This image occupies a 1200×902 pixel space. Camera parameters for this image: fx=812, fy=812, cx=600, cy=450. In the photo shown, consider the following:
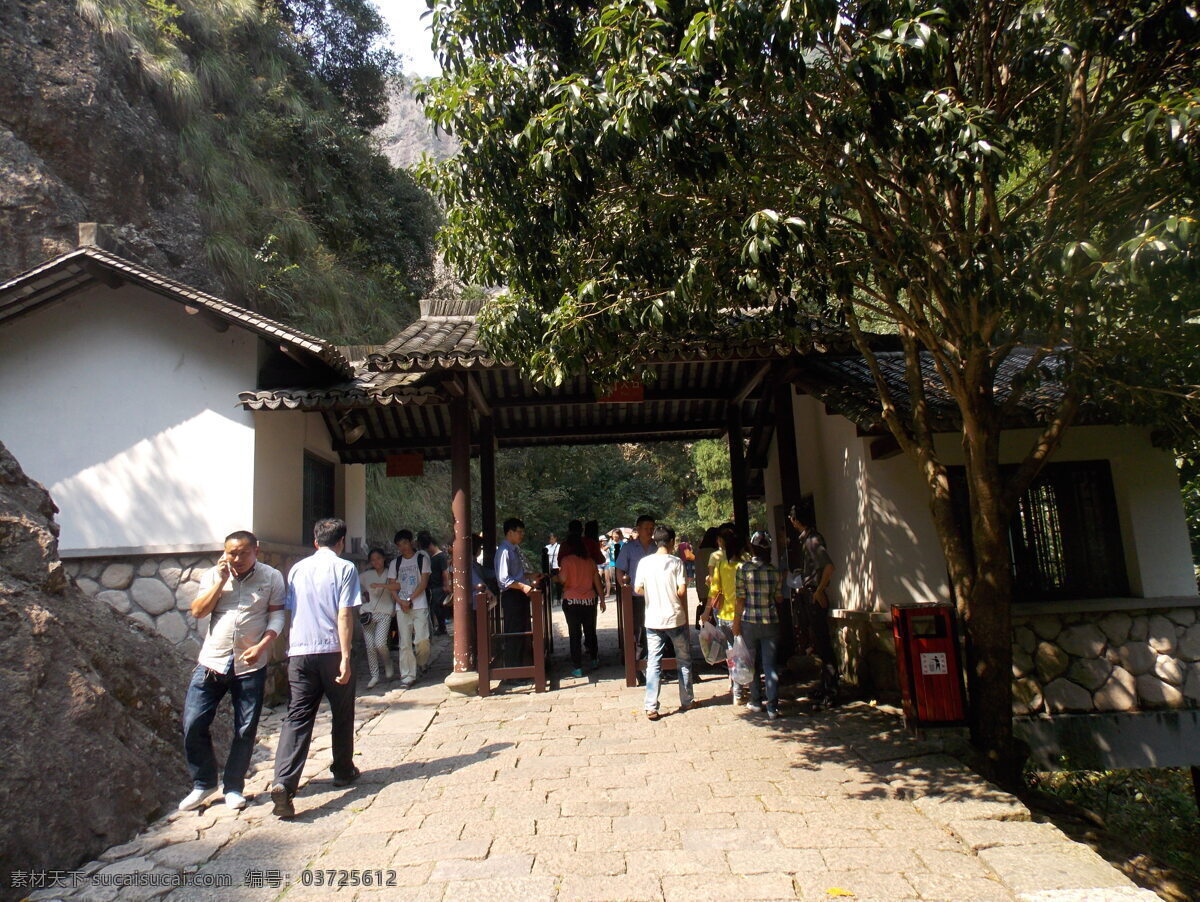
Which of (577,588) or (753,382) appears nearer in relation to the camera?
(577,588)

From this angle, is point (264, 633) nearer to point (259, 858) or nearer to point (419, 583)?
point (259, 858)

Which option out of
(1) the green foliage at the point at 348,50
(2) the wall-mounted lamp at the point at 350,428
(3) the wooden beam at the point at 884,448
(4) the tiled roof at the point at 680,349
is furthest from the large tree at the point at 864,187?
(1) the green foliage at the point at 348,50

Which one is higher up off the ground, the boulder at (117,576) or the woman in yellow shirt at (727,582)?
the boulder at (117,576)

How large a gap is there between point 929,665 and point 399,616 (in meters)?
5.79

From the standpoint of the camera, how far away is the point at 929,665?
675cm

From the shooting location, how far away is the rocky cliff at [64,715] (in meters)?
4.23

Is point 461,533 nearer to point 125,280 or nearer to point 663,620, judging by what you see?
point 663,620

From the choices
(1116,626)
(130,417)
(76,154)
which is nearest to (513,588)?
(130,417)

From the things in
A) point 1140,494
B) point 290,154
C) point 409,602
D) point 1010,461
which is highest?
point 290,154

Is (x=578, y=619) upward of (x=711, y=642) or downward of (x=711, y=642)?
upward

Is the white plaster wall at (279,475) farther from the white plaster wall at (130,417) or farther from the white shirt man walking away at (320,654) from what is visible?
the white shirt man walking away at (320,654)

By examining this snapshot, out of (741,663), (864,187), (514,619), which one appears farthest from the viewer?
(514,619)

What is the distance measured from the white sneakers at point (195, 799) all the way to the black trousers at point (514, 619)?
4.14 metres

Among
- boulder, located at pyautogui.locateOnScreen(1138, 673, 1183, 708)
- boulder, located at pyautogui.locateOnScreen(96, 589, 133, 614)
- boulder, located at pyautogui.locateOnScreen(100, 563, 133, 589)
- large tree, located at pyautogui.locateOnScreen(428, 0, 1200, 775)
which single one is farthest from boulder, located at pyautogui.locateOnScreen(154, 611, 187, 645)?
boulder, located at pyautogui.locateOnScreen(1138, 673, 1183, 708)
